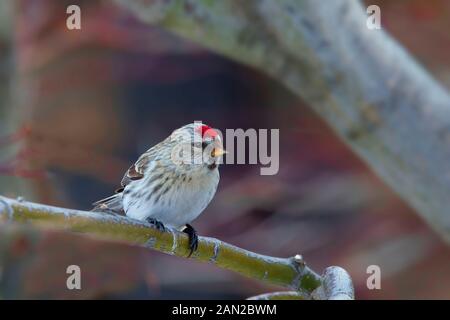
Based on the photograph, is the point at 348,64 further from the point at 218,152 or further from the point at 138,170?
the point at 218,152

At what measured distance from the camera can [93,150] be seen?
5121mm

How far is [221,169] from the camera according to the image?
15.9ft

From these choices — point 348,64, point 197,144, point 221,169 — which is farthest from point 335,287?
point 221,169

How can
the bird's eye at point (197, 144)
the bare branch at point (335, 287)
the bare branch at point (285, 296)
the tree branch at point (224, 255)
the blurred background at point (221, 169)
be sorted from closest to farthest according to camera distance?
the bare branch at point (335, 287), the tree branch at point (224, 255), the bare branch at point (285, 296), the bird's eye at point (197, 144), the blurred background at point (221, 169)

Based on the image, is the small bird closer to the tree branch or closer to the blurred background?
the tree branch

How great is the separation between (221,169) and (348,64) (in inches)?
58.7

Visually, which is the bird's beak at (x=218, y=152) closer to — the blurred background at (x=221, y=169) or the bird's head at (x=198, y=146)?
the bird's head at (x=198, y=146)

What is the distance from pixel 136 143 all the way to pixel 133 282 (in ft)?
3.21

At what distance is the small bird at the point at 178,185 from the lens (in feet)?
8.89

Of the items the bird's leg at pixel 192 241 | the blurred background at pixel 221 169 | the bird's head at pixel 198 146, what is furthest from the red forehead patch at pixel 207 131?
the blurred background at pixel 221 169

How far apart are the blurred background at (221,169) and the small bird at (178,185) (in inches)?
48.9

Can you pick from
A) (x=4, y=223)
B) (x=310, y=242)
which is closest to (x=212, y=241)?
(x=4, y=223)

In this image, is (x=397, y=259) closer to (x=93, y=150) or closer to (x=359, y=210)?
(x=359, y=210)

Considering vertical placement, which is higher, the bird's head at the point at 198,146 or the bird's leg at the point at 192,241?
the bird's head at the point at 198,146
